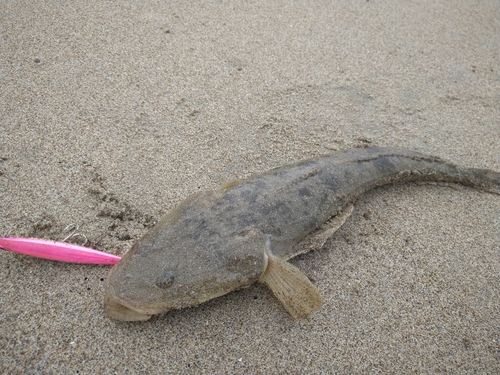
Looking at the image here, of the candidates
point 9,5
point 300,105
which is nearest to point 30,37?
point 9,5

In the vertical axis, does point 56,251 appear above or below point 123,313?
above

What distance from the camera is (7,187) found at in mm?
2705

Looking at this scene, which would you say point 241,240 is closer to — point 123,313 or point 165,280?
point 165,280

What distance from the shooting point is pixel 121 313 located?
2.13 metres

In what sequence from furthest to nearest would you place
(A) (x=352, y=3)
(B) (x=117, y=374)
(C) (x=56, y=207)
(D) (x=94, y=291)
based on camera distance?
→ 1. (A) (x=352, y=3)
2. (C) (x=56, y=207)
3. (D) (x=94, y=291)
4. (B) (x=117, y=374)

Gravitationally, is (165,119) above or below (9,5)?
below

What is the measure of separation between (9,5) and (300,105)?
3193mm

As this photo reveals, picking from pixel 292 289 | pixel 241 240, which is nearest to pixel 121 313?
pixel 241 240

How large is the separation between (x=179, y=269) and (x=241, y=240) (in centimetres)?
39

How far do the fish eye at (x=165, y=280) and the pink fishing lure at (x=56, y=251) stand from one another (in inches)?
17.5

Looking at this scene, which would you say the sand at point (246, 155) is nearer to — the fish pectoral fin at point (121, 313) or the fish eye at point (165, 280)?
the fish pectoral fin at point (121, 313)

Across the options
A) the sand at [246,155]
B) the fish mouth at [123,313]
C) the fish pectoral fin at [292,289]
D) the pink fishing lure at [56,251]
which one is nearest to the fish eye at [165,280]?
the fish mouth at [123,313]

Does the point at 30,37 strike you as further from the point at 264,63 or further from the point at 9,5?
the point at 264,63

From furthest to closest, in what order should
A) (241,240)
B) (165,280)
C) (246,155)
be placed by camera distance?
(246,155), (241,240), (165,280)
